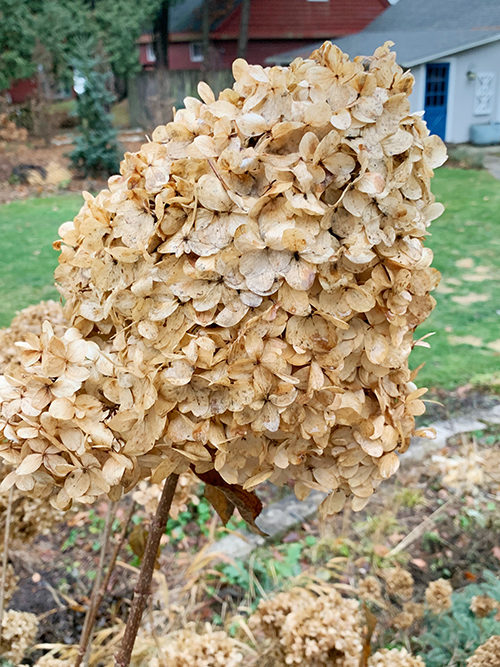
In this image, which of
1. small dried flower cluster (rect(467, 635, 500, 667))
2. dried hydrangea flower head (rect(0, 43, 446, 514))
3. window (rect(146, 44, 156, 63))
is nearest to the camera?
dried hydrangea flower head (rect(0, 43, 446, 514))

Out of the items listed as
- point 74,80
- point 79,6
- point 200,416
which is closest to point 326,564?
point 200,416

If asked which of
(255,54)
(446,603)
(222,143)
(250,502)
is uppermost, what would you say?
(255,54)

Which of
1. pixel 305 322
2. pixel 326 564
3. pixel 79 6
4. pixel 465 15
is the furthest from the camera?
pixel 79 6

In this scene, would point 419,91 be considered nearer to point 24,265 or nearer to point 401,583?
point 401,583

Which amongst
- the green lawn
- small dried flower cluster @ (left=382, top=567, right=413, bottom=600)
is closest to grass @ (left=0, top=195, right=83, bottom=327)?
the green lawn

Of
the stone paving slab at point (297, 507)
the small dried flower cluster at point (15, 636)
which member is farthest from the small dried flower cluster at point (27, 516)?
the stone paving slab at point (297, 507)

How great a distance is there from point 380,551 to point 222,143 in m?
1.01

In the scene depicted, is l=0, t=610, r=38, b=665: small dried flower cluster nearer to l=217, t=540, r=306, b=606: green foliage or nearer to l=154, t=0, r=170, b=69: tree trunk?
l=217, t=540, r=306, b=606: green foliage

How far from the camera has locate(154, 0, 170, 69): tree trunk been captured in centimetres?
125

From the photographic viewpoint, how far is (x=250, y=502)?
484 mm

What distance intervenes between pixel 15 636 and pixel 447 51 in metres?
0.96

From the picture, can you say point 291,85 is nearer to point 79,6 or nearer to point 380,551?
point 380,551

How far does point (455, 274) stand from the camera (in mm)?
1266

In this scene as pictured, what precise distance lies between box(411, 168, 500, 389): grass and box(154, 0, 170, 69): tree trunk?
0.60 m
